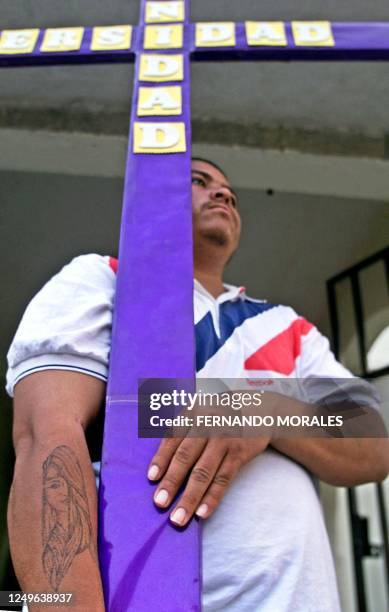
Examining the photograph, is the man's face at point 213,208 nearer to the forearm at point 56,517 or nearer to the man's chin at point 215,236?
the man's chin at point 215,236

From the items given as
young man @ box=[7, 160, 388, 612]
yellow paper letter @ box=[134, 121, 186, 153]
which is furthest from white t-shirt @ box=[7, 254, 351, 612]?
yellow paper letter @ box=[134, 121, 186, 153]

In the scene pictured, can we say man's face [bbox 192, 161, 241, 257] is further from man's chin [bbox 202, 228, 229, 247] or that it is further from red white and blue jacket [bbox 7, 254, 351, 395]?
red white and blue jacket [bbox 7, 254, 351, 395]

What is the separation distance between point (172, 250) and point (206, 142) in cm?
140

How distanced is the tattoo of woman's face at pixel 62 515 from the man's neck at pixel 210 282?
72cm

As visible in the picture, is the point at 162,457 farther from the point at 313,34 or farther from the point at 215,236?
the point at 313,34

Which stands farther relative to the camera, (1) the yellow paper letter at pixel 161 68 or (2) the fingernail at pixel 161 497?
(1) the yellow paper letter at pixel 161 68

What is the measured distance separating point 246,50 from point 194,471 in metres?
1.07

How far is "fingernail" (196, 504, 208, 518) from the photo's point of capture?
2.30 ft

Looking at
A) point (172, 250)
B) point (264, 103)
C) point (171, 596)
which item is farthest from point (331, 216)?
point (171, 596)

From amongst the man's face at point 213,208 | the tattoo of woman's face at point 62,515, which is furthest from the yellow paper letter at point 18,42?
the tattoo of woman's face at point 62,515

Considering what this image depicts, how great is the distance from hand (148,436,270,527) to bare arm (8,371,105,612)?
91 mm

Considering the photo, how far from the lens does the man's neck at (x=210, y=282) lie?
139 centimetres

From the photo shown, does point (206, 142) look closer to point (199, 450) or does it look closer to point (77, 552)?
point (199, 450)

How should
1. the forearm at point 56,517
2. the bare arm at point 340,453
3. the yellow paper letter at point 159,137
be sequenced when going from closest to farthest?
the forearm at point 56,517 < the bare arm at point 340,453 < the yellow paper letter at point 159,137
